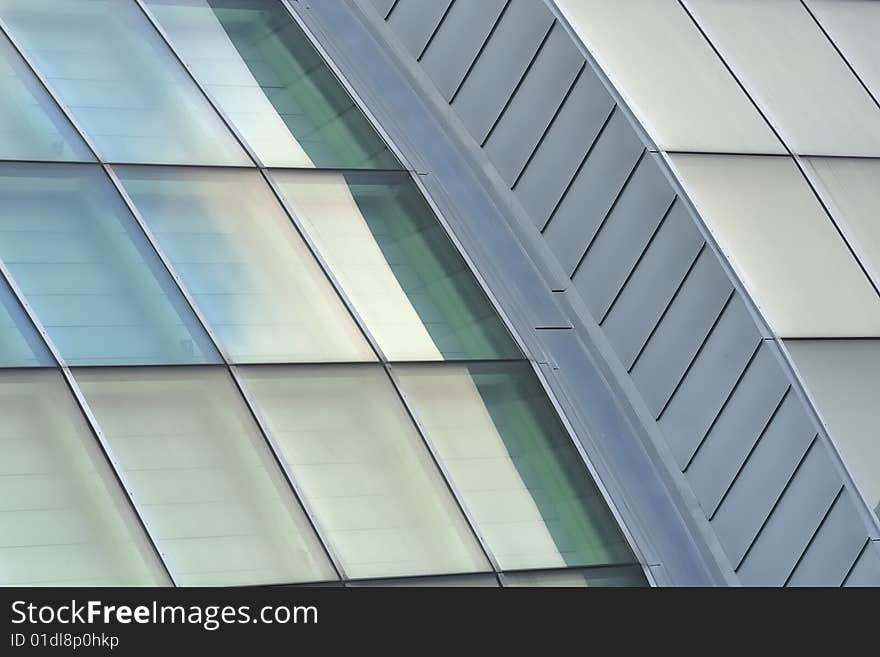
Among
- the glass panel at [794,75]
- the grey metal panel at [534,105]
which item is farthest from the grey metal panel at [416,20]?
the glass panel at [794,75]

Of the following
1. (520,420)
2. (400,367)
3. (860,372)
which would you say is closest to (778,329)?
(860,372)

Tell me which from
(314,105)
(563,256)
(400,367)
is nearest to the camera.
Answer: (400,367)

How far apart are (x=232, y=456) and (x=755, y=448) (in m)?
4.28

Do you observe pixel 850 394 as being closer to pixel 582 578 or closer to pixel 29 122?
pixel 582 578

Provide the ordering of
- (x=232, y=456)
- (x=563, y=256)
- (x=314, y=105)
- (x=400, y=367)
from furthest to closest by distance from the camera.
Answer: (x=314, y=105) → (x=563, y=256) → (x=400, y=367) → (x=232, y=456)

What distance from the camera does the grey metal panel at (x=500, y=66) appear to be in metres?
14.0

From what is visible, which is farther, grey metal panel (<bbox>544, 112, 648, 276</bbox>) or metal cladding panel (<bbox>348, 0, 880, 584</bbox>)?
grey metal panel (<bbox>544, 112, 648, 276</bbox>)

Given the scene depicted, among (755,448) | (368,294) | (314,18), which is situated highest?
(314,18)

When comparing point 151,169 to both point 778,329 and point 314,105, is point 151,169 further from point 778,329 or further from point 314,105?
point 778,329

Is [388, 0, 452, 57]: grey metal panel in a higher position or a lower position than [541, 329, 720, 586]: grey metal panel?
higher

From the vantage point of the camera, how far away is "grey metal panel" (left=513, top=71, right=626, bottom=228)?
13.3 m

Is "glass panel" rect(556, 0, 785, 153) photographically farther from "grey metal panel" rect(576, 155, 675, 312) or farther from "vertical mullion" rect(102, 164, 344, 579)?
"vertical mullion" rect(102, 164, 344, 579)

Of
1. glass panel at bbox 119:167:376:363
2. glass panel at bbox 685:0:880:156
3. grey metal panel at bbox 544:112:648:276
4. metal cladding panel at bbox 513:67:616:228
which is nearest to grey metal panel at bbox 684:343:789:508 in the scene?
grey metal panel at bbox 544:112:648:276

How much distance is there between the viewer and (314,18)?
15.4 meters
